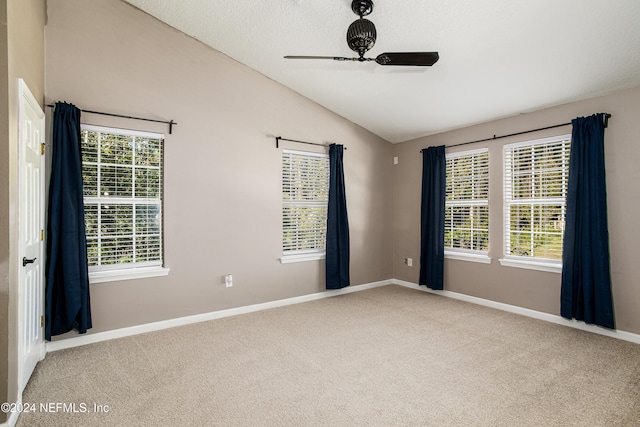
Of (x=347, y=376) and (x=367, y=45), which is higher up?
(x=367, y=45)

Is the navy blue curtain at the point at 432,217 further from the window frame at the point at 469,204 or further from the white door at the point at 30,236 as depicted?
the white door at the point at 30,236

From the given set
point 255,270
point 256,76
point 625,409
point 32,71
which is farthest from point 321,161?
point 625,409

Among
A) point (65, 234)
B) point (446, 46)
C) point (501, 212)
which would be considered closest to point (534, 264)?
point (501, 212)

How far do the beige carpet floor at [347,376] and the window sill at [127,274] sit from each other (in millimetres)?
614

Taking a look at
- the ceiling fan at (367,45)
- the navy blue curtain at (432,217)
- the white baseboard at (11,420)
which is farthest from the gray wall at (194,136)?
the ceiling fan at (367,45)

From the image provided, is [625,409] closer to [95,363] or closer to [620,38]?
[620,38]

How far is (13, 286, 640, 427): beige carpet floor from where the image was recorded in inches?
82.4

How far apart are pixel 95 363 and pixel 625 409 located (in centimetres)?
399

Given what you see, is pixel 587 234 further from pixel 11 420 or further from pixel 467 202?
pixel 11 420

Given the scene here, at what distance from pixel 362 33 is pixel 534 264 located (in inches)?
137

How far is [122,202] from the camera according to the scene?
11.3ft

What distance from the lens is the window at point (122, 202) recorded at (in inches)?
130

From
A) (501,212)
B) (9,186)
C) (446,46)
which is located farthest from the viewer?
(501,212)

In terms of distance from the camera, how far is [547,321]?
153 inches
